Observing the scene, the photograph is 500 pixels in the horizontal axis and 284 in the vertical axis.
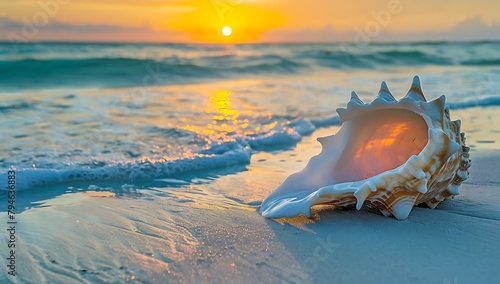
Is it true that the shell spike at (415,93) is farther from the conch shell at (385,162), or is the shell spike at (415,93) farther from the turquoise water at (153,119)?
the turquoise water at (153,119)

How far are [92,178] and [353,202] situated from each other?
221 cm

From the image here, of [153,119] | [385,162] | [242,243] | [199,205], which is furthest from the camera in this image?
[153,119]

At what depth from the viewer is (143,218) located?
10.8ft

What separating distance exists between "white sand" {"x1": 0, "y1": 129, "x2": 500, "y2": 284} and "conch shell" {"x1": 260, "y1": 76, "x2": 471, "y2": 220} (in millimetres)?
128

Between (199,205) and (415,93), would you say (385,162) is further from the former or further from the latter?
(199,205)

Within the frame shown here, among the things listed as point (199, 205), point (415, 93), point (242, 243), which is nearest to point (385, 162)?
point (415, 93)

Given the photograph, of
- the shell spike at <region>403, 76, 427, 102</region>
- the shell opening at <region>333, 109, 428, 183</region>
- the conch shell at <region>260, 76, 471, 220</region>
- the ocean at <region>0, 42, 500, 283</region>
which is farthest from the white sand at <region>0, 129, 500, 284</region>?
the shell spike at <region>403, 76, 427, 102</region>

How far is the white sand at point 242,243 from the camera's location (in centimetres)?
241

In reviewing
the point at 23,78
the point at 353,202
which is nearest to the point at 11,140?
the point at 353,202

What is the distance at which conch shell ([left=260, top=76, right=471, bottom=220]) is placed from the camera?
275cm

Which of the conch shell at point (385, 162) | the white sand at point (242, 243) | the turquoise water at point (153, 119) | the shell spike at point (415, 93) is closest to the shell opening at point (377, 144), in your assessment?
the conch shell at point (385, 162)

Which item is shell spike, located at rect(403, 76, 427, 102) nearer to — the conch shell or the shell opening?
the conch shell

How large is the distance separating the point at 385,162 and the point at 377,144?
0.39ft

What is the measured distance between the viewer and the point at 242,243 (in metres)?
2.77
